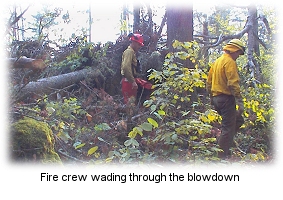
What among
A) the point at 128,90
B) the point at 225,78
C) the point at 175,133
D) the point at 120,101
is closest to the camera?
the point at 175,133

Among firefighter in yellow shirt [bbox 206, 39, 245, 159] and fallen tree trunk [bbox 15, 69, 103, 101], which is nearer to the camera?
firefighter in yellow shirt [bbox 206, 39, 245, 159]

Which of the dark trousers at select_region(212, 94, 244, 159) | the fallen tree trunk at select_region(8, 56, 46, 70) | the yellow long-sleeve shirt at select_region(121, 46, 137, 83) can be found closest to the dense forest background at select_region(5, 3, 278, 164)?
the fallen tree trunk at select_region(8, 56, 46, 70)

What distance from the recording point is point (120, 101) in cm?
809

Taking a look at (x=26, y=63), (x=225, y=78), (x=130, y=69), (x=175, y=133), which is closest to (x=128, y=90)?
(x=130, y=69)

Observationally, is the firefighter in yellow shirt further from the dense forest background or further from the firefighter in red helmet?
the firefighter in red helmet

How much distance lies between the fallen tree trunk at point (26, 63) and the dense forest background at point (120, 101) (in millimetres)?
12

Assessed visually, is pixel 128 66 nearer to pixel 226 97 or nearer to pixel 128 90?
pixel 128 90

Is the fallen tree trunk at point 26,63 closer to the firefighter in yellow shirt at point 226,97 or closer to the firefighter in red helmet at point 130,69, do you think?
the firefighter in yellow shirt at point 226,97

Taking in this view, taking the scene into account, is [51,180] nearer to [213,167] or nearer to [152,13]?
[213,167]

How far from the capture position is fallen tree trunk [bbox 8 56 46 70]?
12.5ft

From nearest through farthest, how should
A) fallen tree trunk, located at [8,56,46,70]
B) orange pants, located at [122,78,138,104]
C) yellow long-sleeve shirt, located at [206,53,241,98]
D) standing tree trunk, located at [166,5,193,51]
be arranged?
fallen tree trunk, located at [8,56,46,70] < yellow long-sleeve shirt, located at [206,53,241,98] < standing tree trunk, located at [166,5,193,51] < orange pants, located at [122,78,138,104]

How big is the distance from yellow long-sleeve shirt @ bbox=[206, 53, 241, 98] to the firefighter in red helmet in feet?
7.10

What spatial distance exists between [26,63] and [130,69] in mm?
3619

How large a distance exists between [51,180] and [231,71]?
3474 millimetres
